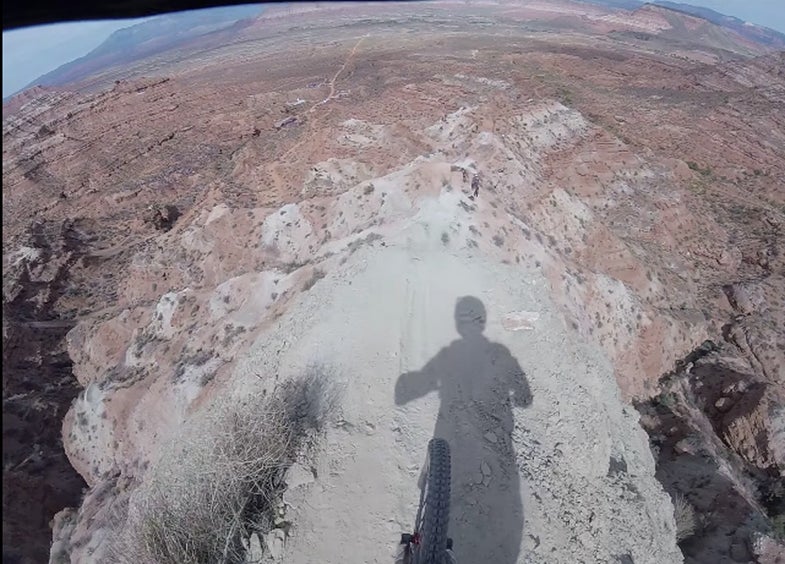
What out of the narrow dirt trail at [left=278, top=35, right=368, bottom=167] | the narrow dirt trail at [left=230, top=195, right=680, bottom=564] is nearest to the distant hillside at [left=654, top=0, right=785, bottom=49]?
the narrow dirt trail at [left=278, top=35, right=368, bottom=167]

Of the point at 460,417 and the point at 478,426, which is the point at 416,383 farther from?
the point at 478,426

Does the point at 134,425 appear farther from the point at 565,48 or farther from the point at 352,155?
the point at 565,48

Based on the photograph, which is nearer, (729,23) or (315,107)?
(315,107)

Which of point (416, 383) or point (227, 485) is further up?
point (227, 485)

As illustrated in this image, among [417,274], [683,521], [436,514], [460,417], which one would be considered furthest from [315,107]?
[436,514]

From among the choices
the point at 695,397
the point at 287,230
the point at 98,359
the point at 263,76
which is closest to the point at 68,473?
the point at 98,359

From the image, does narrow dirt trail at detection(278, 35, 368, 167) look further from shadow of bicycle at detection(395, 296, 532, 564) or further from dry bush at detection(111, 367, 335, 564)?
dry bush at detection(111, 367, 335, 564)

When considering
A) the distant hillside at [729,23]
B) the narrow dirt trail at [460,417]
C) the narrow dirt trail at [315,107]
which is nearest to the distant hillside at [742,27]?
the distant hillside at [729,23]
